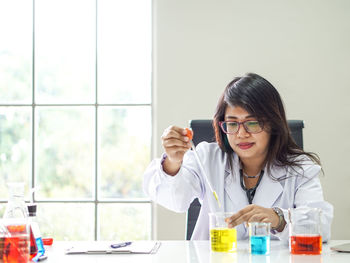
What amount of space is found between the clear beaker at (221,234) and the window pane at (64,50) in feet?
6.65

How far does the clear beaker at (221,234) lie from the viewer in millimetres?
1464

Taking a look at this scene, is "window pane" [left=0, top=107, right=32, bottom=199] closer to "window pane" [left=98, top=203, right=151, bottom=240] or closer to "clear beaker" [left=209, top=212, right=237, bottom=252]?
"window pane" [left=98, top=203, right=151, bottom=240]

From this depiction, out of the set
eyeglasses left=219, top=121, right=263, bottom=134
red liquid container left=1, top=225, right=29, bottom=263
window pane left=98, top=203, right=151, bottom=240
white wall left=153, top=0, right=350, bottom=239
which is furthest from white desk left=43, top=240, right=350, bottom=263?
window pane left=98, top=203, right=151, bottom=240

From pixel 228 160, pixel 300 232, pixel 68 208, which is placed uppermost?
pixel 228 160

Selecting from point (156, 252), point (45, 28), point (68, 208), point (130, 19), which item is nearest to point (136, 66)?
point (130, 19)

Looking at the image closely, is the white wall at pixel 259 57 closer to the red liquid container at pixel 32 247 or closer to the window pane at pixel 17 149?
the window pane at pixel 17 149

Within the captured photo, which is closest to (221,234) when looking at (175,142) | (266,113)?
(175,142)

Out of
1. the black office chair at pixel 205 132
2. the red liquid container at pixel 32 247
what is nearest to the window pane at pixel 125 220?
the black office chair at pixel 205 132

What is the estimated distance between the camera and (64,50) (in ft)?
11.0

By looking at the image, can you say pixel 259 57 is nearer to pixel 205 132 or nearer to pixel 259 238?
pixel 205 132

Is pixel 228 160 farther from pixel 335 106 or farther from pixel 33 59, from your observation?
pixel 33 59

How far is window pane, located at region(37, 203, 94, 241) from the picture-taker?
332 centimetres

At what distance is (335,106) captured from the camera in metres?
3.07

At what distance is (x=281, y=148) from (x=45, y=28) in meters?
2.00
